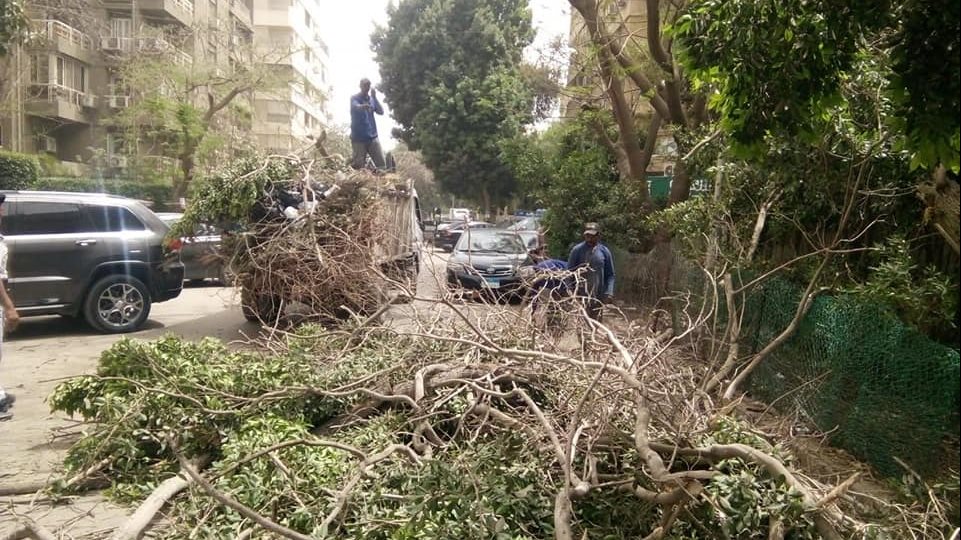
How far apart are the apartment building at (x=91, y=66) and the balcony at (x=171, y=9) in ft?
0.12

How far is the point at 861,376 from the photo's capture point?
5.22 meters

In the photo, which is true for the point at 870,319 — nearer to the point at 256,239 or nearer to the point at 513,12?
the point at 256,239

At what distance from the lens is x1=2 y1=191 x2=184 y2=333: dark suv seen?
8609mm

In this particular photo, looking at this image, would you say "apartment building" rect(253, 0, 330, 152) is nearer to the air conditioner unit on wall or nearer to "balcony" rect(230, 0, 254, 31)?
"balcony" rect(230, 0, 254, 31)

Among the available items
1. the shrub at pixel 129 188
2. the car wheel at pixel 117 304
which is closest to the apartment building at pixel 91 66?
the shrub at pixel 129 188

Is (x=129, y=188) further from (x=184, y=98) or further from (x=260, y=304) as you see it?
(x=260, y=304)

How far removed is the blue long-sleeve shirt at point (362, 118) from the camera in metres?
10.9

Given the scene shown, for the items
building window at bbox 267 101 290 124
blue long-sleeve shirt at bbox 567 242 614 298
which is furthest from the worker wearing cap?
building window at bbox 267 101 290 124

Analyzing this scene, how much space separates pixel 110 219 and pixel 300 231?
2.90 m

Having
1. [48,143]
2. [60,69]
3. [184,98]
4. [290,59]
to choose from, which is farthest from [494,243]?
[290,59]

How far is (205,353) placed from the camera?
6090mm

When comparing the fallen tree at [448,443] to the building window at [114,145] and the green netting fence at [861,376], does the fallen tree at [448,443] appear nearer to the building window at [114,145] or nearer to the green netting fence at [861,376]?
the green netting fence at [861,376]

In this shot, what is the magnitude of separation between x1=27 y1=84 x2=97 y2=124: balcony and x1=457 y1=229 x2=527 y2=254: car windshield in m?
17.9

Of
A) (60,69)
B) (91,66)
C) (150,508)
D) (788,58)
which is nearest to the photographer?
(788,58)
